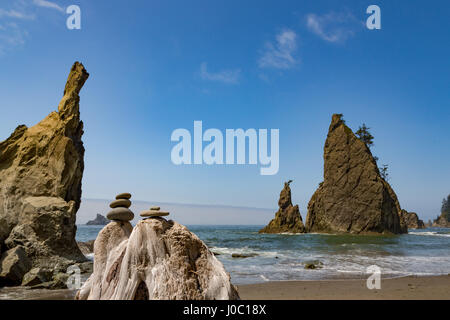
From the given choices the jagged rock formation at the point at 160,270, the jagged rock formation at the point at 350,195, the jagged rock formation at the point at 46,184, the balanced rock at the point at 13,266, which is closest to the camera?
the jagged rock formation at the point at 160,270

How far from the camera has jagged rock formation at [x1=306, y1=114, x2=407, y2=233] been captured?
63.2 metres

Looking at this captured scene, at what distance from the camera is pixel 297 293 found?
10.8m

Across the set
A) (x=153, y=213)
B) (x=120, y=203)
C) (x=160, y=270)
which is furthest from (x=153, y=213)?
(x=120, y=203)

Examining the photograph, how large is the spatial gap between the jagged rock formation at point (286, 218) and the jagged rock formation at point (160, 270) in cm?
6196

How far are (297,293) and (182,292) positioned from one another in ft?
21.7

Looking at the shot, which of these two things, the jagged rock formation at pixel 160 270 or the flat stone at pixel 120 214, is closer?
the jagged rock formation at pixel 160 270

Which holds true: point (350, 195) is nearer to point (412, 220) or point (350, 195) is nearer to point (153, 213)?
point (153, 213)

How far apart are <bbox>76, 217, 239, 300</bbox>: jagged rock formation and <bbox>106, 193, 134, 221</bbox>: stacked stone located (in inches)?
28.8

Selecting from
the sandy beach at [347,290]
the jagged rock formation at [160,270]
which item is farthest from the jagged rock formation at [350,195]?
the jagged rock formation at [160,270]

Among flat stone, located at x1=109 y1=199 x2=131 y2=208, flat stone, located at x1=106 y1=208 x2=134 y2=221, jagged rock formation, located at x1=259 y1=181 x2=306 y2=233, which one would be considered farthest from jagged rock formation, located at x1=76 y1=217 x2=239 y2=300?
jagged rock formation, located at x1=259 y1=181 x2=306 y2=233

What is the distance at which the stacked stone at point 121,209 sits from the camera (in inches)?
263

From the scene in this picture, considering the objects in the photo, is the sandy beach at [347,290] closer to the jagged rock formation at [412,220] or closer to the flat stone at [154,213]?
the flat stone at [154,213]
